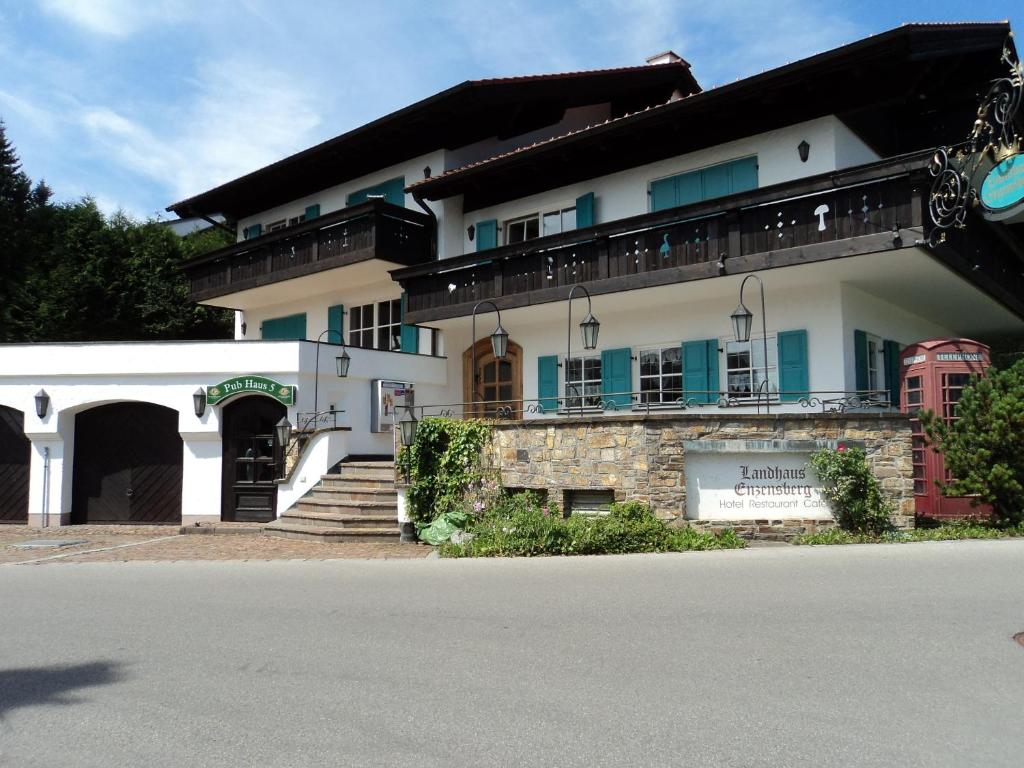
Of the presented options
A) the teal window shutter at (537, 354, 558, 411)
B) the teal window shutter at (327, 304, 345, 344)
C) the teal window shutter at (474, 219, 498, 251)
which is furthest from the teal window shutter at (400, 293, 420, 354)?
the teal window shutter at (537, 354, 558, 411)

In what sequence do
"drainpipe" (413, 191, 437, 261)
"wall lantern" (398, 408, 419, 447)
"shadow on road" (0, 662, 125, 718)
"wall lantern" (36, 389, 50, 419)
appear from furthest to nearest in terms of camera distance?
"drainpipe" (413, 191, 437, 261) → "wall lantern" (36, 389, 50, 419) → "wall lantern" (398, 408, 419, 447) → "shadow on road" (0, 662, 125, 718)

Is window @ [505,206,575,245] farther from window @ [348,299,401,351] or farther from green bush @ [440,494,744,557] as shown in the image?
green bush @ [440,494,744,557]

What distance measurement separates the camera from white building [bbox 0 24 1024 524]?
1344 centimetres

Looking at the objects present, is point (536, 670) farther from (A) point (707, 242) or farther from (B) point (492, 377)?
(B) point (492, 377)

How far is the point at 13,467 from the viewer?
18016 mm

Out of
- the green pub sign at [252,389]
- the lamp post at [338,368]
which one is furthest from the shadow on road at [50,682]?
the lamp post at [338,368]

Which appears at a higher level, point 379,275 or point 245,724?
point 379,275

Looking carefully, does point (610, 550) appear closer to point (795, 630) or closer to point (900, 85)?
point (795, 630)

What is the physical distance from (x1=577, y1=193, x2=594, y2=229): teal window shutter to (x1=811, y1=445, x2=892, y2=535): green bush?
7.74 metres

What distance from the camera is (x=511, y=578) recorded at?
361 inches

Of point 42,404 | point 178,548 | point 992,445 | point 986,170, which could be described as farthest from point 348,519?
point 986,170

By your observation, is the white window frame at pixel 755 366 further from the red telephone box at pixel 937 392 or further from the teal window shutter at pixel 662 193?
the teal window shutter at pixel 662 193

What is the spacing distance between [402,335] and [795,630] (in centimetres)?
1530

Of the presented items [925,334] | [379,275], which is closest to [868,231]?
[925,334]
